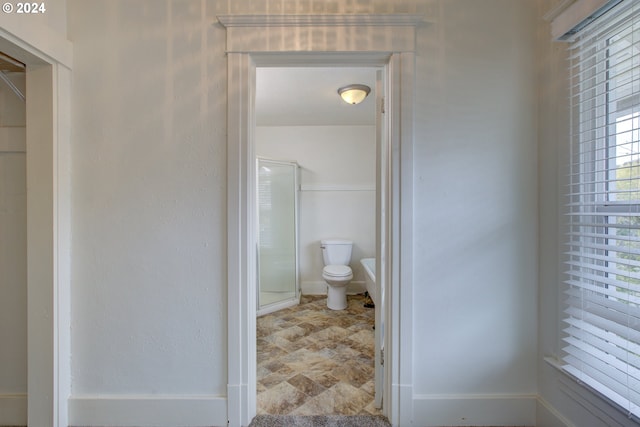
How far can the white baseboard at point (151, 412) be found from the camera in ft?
4.25

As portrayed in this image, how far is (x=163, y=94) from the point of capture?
4.27ft

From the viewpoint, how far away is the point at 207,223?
130cm

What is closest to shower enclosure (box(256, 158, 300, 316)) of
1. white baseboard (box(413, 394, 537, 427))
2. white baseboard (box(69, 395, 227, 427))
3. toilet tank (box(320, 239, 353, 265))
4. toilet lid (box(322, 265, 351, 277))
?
toilet tank (box(320, 239, 353, 265))

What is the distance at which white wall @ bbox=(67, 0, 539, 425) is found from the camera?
1.30 metres

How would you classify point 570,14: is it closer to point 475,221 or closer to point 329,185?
point 475,221

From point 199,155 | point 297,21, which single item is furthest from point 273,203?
point 297,21

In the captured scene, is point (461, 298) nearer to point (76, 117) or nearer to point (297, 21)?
point (297, 21)

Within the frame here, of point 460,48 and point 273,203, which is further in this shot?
point 273,203

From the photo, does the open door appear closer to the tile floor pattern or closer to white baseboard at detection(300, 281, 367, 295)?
the tile floor pattern

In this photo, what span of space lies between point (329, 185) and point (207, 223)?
2.24m

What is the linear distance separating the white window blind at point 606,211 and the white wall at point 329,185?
89.4 inches

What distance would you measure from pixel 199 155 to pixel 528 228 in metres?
1.72

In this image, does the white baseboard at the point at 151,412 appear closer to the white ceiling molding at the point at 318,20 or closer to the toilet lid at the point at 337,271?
the toilet lid at the point at 337,271

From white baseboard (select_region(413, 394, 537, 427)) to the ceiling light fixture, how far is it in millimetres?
2214
